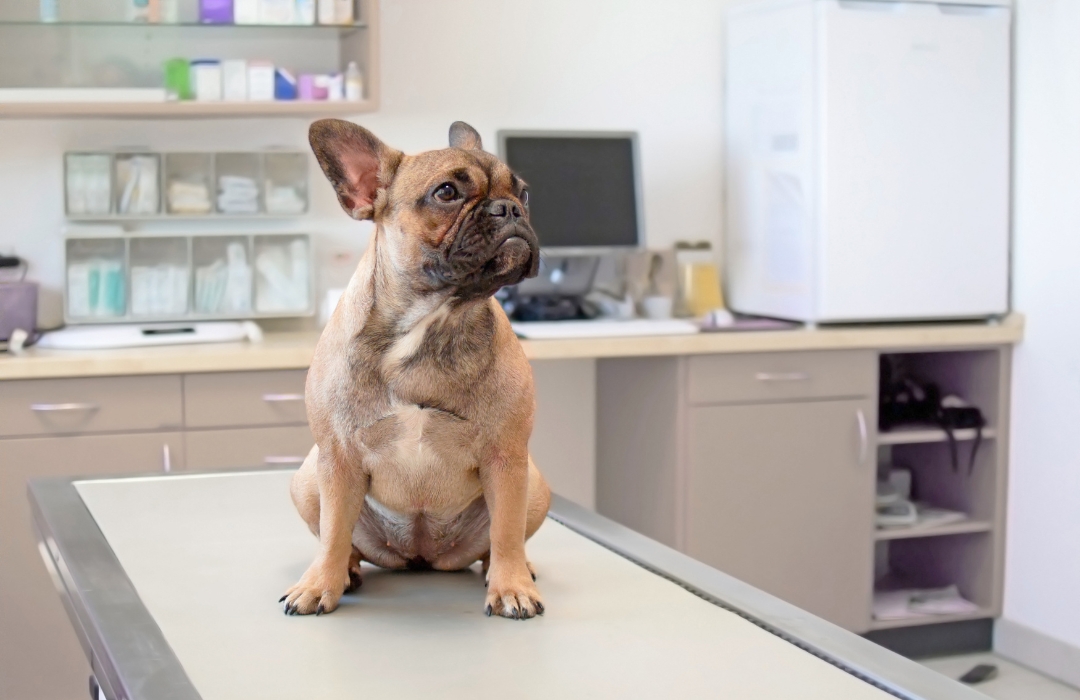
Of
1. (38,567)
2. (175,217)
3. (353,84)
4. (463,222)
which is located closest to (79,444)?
(38,567)

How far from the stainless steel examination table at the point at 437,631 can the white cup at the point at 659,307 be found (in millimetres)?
2127

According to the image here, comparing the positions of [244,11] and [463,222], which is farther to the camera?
[244,11]

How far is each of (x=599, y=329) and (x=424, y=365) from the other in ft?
7.10

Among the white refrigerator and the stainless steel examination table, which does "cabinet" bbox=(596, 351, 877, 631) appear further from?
the stainless steel examination table

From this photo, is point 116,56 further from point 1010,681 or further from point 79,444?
point 1010,681

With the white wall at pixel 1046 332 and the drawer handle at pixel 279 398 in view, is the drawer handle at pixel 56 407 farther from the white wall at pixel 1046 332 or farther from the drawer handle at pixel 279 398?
the white wall at pixel 1046 332

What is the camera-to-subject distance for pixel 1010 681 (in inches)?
136

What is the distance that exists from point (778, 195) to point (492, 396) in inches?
101

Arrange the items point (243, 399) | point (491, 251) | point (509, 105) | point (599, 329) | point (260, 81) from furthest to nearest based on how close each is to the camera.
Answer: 1. point (509, 105)
2. point (599, 329)
3. point (260, 81)
4. point (243, 399)
5. point (491, 251)

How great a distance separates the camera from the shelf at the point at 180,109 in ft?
10.3

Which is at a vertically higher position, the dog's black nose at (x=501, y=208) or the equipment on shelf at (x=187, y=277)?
the dog's black nose at (x=501, y=208)

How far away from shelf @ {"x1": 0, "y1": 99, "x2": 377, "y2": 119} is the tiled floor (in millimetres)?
2316

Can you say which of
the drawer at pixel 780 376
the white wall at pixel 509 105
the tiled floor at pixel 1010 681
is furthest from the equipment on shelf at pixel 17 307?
the tiled floor at pixel 1010 681

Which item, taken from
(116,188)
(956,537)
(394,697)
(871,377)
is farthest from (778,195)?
(394,697)
